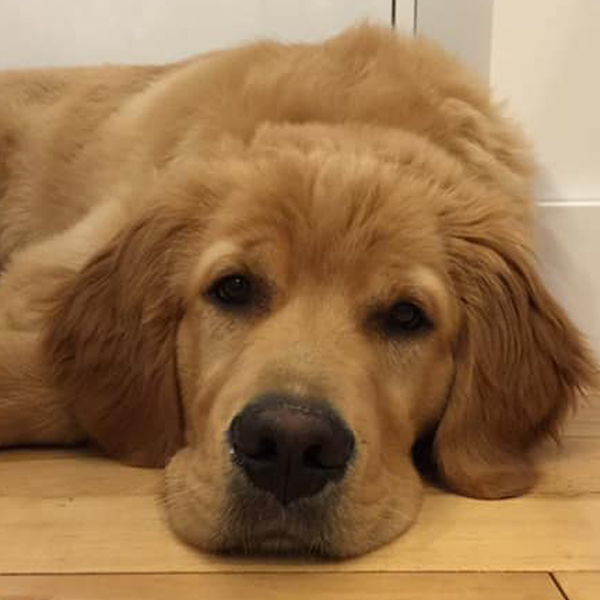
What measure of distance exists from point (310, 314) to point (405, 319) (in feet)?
0.62

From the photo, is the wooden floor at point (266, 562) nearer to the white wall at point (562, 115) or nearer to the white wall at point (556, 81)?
the white wall at point (562, 115)

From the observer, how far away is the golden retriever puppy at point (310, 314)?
1.70 m

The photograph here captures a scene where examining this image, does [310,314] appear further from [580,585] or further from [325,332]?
[580,585]

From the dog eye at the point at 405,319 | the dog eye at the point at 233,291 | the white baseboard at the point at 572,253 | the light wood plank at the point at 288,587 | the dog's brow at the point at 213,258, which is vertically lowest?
the white baseboard at the point at 572,253

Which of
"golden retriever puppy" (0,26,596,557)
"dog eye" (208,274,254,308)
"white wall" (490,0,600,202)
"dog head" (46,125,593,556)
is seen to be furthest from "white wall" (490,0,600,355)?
"dog eye" (208,274,254,308)

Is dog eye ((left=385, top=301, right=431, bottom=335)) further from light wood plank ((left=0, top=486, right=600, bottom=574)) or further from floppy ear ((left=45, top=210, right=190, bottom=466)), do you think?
floppy ear ((left=45, top=210, right=190, bottom=466))

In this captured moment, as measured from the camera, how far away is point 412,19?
356 centimetres

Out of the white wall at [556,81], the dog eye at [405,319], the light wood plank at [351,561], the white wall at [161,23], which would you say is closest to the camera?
the light wood plank at [351,561]

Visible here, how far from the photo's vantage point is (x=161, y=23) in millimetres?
3559

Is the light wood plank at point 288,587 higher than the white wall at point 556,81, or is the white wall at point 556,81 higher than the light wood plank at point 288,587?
the white wall at point 556,81

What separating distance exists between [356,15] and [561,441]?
1811 mm

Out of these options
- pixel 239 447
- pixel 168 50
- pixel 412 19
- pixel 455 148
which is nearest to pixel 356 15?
pixel 412 19

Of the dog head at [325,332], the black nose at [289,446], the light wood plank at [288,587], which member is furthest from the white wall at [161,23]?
the light wood plank at [288,587]

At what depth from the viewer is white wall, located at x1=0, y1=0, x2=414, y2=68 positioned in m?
3.53
